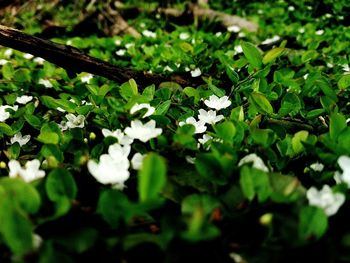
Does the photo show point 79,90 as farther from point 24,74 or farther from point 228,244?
point 228,244

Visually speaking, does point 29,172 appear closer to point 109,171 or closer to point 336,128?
point 109,171

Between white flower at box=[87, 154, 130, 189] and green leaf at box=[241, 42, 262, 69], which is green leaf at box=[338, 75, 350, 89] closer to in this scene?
green leaf at box=[241, 42, 262, 69]

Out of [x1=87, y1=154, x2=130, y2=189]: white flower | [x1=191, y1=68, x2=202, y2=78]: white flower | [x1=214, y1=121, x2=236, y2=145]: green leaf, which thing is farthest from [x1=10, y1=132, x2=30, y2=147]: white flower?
[x1=191, y1=68, x2=202, y2=78]: white flower

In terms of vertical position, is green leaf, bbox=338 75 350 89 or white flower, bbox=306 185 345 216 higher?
white flower, bbox=306 185 345 216

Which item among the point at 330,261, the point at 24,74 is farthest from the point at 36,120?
the point at 330,261

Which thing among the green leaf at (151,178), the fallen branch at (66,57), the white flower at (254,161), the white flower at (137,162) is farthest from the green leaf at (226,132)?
the fallen branch at (66,57)

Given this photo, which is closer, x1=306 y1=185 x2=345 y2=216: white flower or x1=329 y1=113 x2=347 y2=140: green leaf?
x1=306 y1=185 x2=345 y2=216: white flower

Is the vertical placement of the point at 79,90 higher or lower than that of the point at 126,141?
lower
